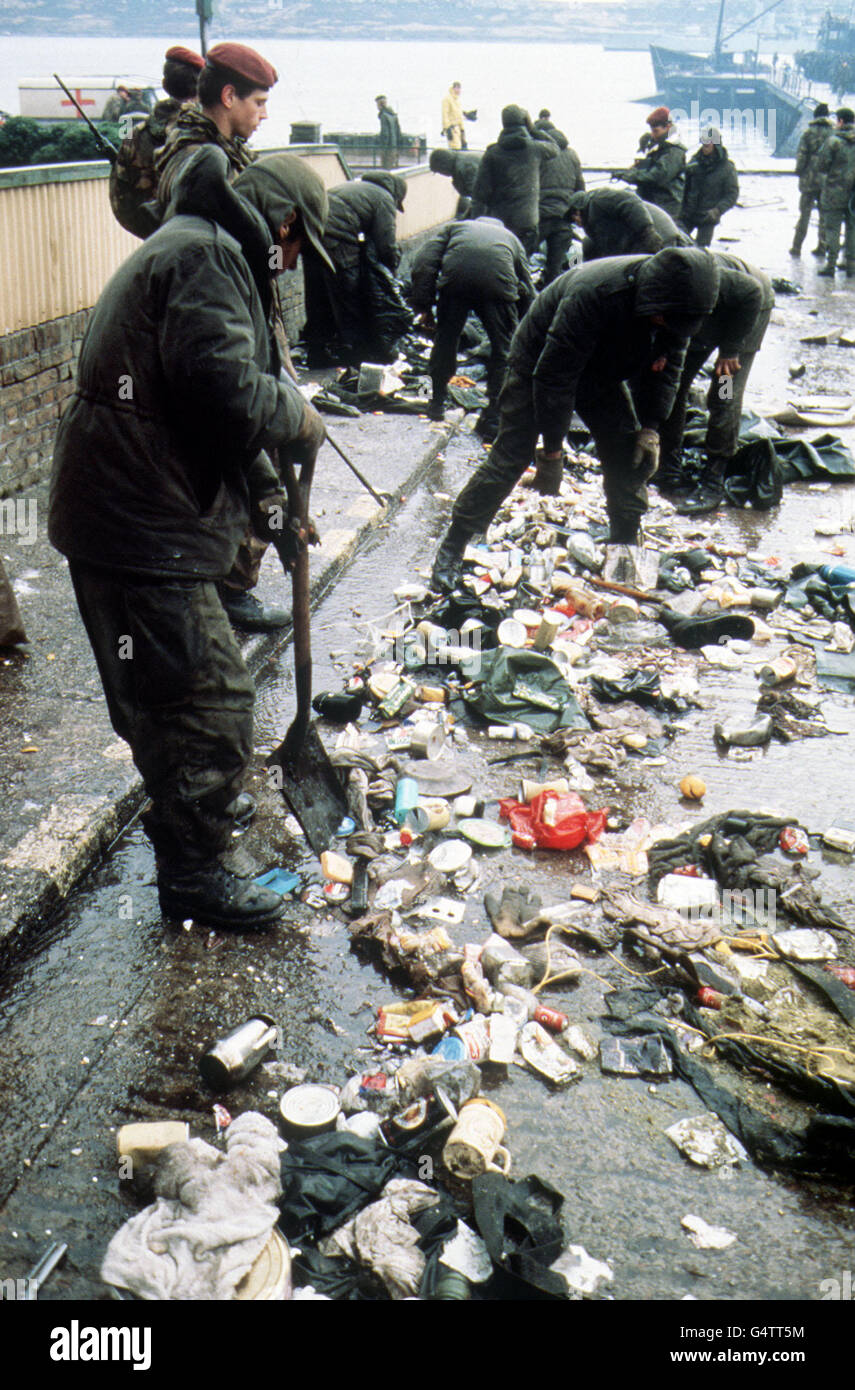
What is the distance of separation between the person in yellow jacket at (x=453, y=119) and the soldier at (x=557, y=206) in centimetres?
602

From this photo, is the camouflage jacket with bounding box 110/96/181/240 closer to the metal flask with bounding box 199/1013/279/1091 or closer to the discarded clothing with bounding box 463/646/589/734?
the discarded clothing with bounding box 463/646/589/734

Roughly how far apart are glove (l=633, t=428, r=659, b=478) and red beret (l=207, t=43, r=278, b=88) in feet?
9.64

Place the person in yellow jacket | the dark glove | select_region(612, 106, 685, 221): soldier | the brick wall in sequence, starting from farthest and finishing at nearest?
the person in yellow jacket < select_region(612, 106, 685, 221): soldier < the brick wall < the dark glove

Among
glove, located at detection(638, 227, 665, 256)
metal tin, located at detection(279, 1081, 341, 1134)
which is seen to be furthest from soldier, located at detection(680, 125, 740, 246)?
metal tin, located at detection(279, 1081, 341, 1134)

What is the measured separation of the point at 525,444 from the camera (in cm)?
533

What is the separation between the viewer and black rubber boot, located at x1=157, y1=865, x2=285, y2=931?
296 cm

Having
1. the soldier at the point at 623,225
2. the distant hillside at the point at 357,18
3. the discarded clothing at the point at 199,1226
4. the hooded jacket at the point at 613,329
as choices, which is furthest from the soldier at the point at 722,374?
the distant hillside at the point at 357,18

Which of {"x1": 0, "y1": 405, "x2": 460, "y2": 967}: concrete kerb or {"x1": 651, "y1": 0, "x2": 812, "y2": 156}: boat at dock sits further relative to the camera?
{"x1": 651, "y1": 0, "x2": 812, "y2": 156}: boat at dock

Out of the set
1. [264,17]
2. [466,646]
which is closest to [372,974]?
[466,646]

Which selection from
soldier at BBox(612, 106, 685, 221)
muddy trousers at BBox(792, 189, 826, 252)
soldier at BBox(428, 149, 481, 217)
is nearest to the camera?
soldier at BBox(428, 149, 481, 217)

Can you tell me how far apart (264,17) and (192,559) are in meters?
138

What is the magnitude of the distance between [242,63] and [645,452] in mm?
3070

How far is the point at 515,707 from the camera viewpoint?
4445mm

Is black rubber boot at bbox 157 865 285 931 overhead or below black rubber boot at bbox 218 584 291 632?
below
